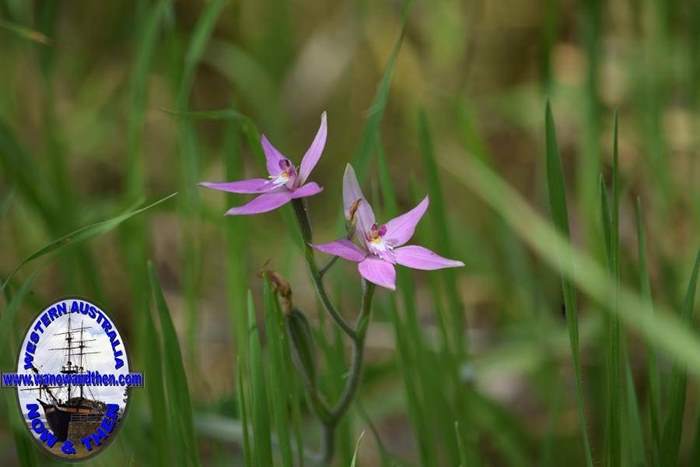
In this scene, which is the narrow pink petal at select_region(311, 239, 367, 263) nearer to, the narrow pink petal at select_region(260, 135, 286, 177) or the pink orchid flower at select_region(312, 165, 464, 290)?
the pink orchid flower at select_region(312, 165, 464, 290)

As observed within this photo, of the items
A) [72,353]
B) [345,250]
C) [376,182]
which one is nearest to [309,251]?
[345,250]

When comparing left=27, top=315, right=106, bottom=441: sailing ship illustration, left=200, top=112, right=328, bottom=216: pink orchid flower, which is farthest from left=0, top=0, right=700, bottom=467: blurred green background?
left=200, top=112, right=328, bottom=216: pink orchid flower

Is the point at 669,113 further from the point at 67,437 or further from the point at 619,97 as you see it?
the point at 67,437

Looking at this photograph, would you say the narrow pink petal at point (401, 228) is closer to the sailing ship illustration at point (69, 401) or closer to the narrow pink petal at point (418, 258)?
the narrow pink petal at point (418, 258)

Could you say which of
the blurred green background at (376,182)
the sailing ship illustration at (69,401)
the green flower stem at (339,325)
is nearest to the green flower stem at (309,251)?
the green flower stem at (339,325)

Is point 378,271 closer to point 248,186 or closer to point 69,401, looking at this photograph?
point 248,186

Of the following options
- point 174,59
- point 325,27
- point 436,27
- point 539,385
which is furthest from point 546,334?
point 325,27
